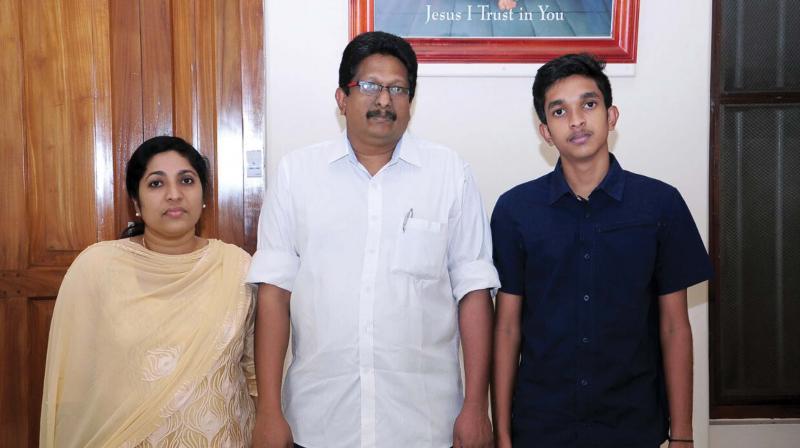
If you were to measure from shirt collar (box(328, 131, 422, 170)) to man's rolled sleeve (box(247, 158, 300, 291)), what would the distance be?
0.13 meters

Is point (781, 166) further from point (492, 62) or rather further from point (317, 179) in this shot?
point (317, 179)

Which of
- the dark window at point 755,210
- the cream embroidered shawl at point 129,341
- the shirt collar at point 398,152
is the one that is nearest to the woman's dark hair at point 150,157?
the cream embroidered shawl at point 129,341

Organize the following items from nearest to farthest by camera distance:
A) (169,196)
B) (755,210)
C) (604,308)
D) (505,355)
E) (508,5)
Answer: (604,308) → (505,355) → (169,196) → (508,5) → (755,210)

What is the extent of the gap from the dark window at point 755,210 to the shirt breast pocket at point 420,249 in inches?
52.7

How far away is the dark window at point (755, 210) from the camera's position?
2.44m

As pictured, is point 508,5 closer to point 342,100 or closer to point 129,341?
point 342,100

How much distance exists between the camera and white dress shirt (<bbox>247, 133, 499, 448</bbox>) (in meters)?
1.52

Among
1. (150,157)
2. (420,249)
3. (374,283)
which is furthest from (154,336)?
(420,249)

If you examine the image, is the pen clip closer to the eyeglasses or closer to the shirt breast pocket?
the shirt breast pocket

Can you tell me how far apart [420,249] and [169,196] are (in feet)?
2.22

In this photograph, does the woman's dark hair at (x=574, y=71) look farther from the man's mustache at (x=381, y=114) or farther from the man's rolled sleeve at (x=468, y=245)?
the man's mustache at (x=381, y=114)

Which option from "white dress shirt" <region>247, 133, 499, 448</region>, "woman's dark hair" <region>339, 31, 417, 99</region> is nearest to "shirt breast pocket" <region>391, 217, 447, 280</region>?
"white dress shirt" <region>247, 133, 499, 448</region>

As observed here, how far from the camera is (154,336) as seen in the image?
5.51ft

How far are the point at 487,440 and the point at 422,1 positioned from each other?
142cm
